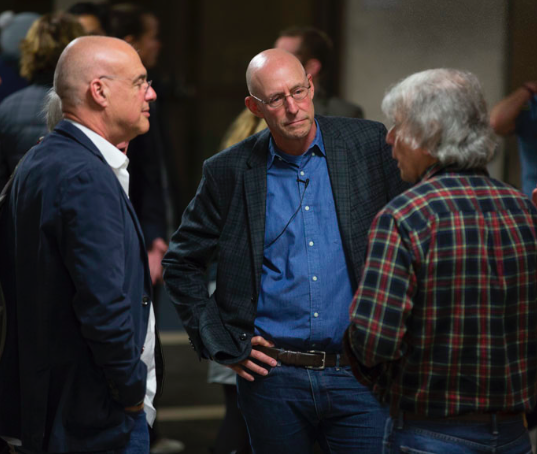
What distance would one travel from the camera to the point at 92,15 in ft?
15.9

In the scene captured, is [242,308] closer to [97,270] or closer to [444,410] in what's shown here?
[97,270]

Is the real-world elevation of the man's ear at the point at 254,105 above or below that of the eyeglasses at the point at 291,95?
below

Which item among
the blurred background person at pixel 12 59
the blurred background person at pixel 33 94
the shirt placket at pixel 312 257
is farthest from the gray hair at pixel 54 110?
the blurred background person at pixel 12 59

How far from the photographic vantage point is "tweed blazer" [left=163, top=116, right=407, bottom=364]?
268cm

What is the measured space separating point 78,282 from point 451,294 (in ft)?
2.82

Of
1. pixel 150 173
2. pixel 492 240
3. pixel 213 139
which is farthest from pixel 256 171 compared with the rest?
pixel 213 139

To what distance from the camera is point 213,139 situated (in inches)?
383

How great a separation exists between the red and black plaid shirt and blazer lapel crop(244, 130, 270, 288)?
24.1 inches

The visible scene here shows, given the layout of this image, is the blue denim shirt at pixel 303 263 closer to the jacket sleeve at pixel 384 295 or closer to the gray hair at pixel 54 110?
the jacket sleeve at pixel 384 295

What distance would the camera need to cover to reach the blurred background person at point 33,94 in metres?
3.80

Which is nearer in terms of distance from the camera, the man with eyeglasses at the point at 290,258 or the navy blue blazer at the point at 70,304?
the navy blue blazer at the point at 70,304

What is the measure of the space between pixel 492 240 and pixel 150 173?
2.38 meters

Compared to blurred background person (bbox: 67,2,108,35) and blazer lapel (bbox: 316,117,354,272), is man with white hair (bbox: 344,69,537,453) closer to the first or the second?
blazer lapel (bbox: 316,117,354,272)

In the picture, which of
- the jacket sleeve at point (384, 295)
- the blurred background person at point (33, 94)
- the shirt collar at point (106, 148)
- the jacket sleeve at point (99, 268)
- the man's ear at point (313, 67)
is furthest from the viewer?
the man's ear at point (313, 67)
